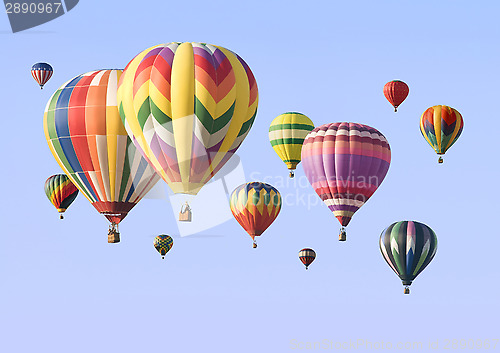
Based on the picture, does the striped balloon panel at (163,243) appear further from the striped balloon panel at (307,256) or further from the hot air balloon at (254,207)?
the striped balloon panel at (307,256)

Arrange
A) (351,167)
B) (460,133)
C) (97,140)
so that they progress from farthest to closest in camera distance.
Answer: (460,133), (351,167), (97,140)

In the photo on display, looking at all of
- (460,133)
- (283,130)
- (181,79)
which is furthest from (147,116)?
(460,133)

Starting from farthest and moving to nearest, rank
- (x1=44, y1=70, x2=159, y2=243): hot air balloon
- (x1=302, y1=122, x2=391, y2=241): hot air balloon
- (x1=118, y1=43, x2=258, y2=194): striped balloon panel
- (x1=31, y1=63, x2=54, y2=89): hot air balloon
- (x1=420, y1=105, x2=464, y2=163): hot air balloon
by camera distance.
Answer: (x1=31, y1=63, x2=54, y2=89): hot air balloon
(x1=420, y1=105, x2=464, y2=163): hot air balloon
(x1=302, y1=122, x2=391, y2=241): hot air balloon
(x1=44, y1=70, x2=159, y2=243): hot air balloon
(x1=118, y1=43, x2=258, y2=194): striped balloon panel

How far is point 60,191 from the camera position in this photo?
33.0m

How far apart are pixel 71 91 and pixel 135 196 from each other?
137 inches

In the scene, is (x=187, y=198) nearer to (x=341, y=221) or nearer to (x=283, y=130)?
(x=341, y=221)

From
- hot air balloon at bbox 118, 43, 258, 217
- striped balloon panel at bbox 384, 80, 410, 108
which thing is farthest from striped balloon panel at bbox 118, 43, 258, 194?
striped balloon panel at bbox 384, 80, 410, 108

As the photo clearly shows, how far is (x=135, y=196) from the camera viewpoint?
28.6 metres

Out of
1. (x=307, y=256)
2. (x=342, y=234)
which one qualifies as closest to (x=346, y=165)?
(x=342, y=234)

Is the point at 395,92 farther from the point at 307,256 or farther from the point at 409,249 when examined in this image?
the point at 409,249

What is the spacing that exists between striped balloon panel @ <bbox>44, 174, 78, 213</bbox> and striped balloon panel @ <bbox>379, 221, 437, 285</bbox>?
1063 cm

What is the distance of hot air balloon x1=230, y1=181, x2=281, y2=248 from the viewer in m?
31.8

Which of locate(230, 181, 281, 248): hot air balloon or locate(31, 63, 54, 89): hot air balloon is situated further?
locate(31, 63, 54, 89): hot air balloon

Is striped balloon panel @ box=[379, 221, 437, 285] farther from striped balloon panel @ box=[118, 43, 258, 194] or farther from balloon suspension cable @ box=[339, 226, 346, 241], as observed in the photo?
striped balloon panel @ box=[118, 43, 258, 194]
